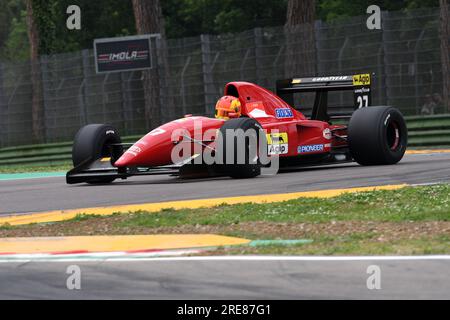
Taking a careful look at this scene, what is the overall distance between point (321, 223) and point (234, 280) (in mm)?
2702

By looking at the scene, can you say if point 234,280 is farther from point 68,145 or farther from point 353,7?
point 353,7

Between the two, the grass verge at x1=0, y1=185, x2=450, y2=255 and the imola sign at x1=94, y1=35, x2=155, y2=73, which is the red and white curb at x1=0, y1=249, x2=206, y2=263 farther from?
the imola sign at x1=94, y1=35, x2=155, y2=73

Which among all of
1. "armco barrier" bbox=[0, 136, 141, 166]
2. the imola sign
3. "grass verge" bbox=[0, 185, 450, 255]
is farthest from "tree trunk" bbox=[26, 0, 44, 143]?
"grass verge" bbox=[0, 185, 450, 255]

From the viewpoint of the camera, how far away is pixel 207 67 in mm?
23484

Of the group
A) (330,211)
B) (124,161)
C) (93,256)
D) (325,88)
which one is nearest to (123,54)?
(325,88)

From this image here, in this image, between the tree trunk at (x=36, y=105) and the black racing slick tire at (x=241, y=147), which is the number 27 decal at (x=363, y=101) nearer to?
the black racing slick tire at (x=241, y=147)

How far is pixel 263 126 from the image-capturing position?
1452 centimetres

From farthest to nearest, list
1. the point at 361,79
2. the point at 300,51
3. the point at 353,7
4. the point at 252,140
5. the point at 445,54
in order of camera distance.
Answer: the point at 353,7 < the point at 300,51 < the point at 445,54 < the point at 361,79 < the point at 252,140

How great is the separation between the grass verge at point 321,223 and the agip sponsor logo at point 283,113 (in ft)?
13.1

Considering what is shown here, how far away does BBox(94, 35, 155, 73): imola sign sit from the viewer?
2447cm

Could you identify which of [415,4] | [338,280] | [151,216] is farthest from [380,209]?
[415,4]

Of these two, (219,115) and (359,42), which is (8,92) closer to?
(359,42)

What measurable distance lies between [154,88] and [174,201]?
13.0 m

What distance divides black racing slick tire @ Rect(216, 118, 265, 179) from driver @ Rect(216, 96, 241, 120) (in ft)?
2.96
